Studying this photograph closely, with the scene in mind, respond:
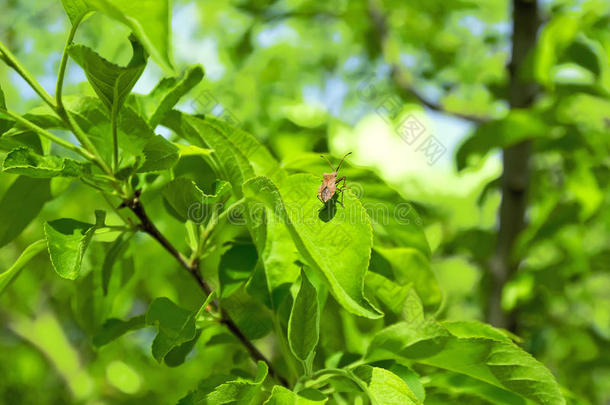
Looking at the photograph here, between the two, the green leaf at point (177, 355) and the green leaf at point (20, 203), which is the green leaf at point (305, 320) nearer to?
the green leaf at point (177, 355)

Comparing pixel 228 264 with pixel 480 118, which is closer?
pixel 228 264

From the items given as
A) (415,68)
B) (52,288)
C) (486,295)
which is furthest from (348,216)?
(415,68)

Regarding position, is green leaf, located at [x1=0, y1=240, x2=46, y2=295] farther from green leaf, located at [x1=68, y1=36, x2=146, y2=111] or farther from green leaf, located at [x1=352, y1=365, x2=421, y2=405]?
green leaf, located at [x1=352, y1=365, x2=421, y2=405]

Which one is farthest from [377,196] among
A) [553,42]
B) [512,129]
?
[553,42]

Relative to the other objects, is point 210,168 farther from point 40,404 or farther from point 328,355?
point 40,404

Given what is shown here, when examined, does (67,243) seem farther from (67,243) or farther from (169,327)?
(169,327)

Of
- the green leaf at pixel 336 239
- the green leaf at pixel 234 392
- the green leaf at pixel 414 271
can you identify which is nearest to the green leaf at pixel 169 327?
the green leaf at pixel 234 392

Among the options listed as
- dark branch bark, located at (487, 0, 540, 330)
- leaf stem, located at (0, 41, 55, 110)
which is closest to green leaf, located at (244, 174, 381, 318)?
leaf stem, located at (0, 41, 55, 110)
